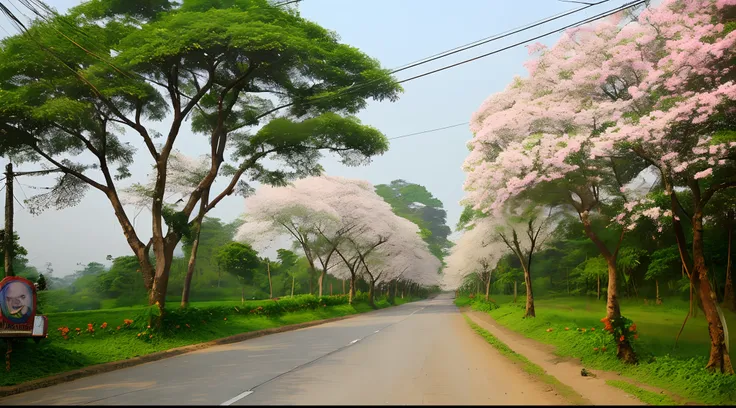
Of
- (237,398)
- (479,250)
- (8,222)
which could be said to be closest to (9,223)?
(8,222)

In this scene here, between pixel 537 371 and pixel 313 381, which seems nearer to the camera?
pixel 313 381

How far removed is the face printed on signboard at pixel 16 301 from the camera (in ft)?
34.0

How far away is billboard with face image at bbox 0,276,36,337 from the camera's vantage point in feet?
33.8

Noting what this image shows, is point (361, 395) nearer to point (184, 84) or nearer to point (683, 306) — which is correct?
point (184, 84)

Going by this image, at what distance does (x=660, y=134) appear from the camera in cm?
991

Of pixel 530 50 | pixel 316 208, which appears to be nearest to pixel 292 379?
pixel 530 50

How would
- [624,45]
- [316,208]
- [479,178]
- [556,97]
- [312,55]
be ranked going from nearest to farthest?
[624,45]
[556,97]
[479,178]
[312,55]
[316,208]

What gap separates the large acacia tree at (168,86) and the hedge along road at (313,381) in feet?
22.3

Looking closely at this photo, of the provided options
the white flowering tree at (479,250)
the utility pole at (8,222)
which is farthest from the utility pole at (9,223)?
the white flowering tree at (479,250)

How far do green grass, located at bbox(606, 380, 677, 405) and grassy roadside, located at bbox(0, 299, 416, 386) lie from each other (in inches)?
409

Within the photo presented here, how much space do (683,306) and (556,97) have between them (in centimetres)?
2786

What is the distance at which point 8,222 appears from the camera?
A: 12.4 m

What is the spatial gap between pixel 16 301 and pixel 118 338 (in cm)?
512

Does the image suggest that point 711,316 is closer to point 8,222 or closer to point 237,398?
point 237,398
